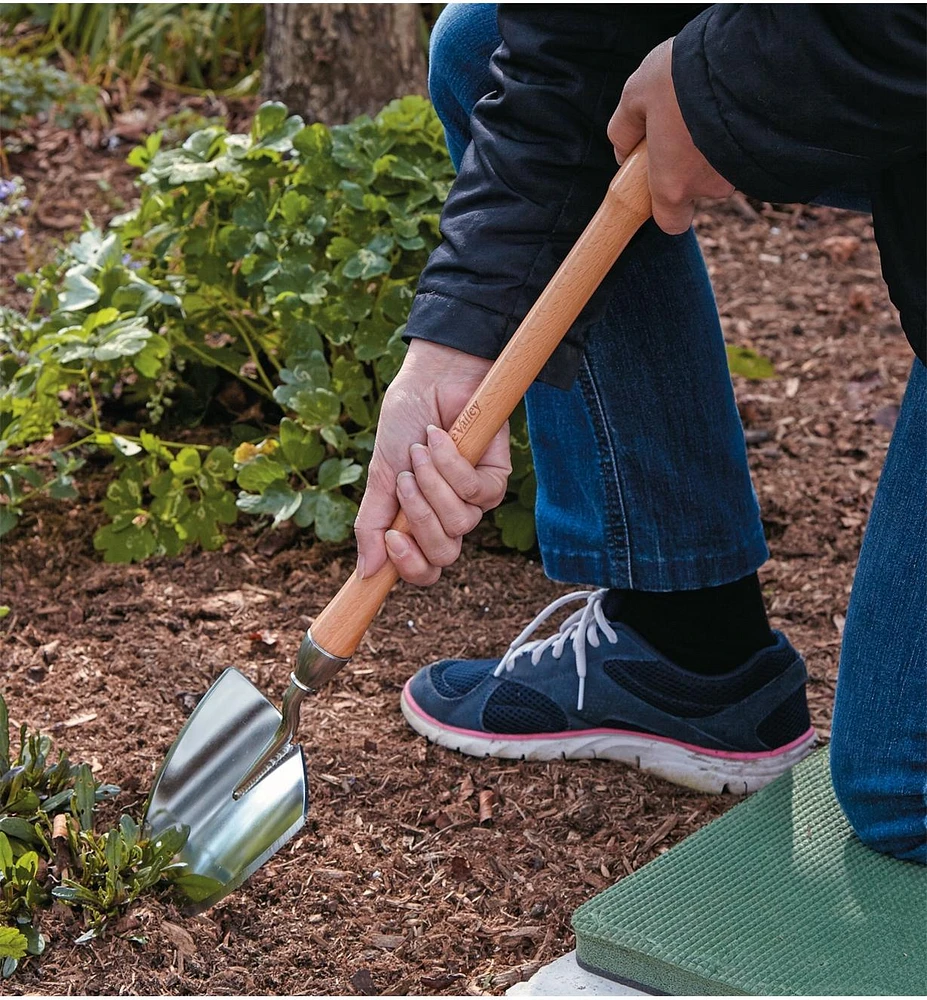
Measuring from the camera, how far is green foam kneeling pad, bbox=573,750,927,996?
1.40 metres

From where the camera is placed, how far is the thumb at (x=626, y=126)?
1.26 m

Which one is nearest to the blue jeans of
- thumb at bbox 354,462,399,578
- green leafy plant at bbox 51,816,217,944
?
thumb at bbox 354,462,399,578

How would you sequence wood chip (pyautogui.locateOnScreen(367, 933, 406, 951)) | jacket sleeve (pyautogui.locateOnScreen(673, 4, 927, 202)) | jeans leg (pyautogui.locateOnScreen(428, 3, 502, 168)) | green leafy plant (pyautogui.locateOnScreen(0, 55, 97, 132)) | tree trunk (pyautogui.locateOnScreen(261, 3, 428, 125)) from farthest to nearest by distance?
green leafy plant (pyautogui.locateOnScreen(0, 55, 97, 132))
tree trunk (pyautogui.locateOnScreen(261, 3, 428, 125))
jeans leg (pyautogui.locateOnScreen(428, 3, 502, 168))
wood chip (pyautogui.locateOnScreen(367, 933, 406, 951))
jacket sleeve (pyautogui.locateOnScreen(673, 4, 927, 202))

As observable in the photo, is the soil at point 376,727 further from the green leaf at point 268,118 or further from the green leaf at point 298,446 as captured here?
the green leaf at point 268,118

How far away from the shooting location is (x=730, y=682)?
1.82m

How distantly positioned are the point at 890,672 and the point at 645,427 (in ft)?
1.51

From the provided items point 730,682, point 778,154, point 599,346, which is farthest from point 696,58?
point 730,682

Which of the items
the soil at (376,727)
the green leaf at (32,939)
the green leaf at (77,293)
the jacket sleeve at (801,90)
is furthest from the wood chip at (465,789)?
the green leaf at (77,293)

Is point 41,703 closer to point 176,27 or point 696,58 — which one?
point 696,58

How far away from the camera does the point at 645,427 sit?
5.74ft

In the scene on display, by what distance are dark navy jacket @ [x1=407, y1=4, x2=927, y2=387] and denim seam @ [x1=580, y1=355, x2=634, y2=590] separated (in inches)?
9.7

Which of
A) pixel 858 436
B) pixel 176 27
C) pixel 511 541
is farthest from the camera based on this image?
pixel 176 27

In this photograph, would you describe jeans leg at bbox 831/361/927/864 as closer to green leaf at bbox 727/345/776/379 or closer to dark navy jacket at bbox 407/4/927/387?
dark navy jacket at bbox 407/4/927/387

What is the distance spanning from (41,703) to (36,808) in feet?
1.25
